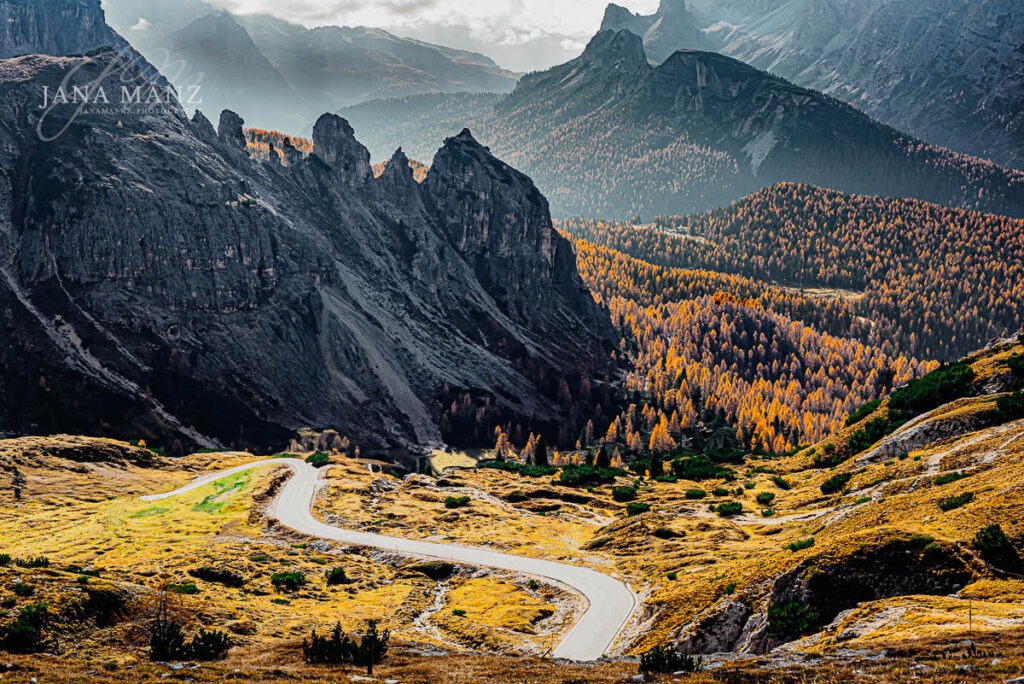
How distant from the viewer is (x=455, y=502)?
105 m

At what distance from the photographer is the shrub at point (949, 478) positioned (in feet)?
170

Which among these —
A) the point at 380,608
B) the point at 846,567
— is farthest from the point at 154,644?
the point at 846,567

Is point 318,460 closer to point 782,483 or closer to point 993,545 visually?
point 782,483

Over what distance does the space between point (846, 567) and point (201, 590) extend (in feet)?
156

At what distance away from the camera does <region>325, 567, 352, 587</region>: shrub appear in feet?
213

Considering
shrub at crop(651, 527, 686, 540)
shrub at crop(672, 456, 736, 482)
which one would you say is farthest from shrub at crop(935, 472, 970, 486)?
shrub at crop(672, 456, 736, 482)

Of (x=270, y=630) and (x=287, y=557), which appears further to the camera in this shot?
(x=287, y=557)

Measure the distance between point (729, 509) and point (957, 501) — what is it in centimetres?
4292

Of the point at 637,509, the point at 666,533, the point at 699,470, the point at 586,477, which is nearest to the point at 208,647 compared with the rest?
the point at 666,533

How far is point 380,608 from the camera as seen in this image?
56.9m

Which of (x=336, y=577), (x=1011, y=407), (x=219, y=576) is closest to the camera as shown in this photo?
(x=219, y=576)

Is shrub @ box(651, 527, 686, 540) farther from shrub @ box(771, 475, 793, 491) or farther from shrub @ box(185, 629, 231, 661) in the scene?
shrub @ box(185, 629, 231, 661)

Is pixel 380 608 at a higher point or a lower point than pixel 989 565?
lower

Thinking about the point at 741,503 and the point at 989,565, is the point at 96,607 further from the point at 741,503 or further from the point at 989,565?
the point at 741,503
